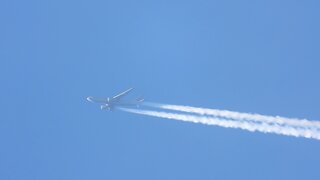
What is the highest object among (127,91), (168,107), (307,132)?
(127,91)

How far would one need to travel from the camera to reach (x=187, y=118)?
53469mm

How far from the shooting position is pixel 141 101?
66250 mm

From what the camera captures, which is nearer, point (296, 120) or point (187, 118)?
point (296, 120)

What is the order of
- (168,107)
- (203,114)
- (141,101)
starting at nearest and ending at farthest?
(203,114) → (168,107) → (141,101)

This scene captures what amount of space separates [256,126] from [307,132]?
6932 mm

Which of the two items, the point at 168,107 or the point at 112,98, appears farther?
the point at 112,98

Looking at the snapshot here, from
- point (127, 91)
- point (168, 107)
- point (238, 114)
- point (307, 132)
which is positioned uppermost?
point (127, 91)

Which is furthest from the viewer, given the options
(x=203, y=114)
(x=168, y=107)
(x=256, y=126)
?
(x=168, y=107)

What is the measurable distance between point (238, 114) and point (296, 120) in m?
7.98

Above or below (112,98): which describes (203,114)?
below

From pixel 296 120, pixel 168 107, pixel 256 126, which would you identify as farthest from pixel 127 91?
pixel 296 120

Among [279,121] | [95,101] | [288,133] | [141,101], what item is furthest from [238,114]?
[95,101]

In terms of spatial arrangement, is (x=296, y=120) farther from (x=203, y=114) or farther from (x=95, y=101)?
(x=95, y=101)

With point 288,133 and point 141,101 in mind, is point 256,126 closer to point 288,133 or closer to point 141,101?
point 288,133
